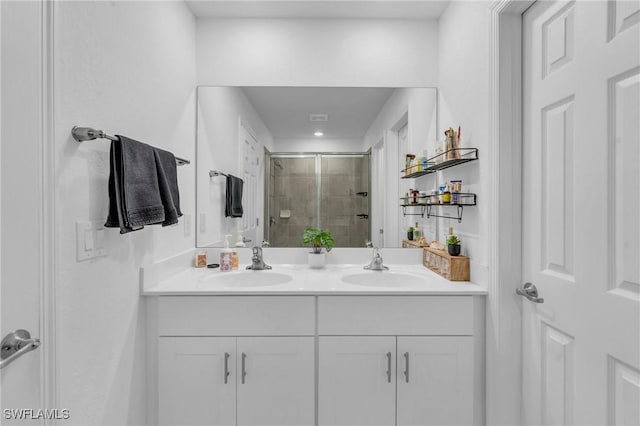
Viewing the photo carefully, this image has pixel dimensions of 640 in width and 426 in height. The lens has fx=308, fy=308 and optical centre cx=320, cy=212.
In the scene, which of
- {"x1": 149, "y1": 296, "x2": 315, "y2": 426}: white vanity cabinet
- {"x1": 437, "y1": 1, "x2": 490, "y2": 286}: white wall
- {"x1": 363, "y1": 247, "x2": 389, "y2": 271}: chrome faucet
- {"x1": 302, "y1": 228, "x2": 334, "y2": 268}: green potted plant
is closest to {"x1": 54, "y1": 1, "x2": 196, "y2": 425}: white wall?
{"x1": 149, "y1": 296, "x2": 315, "y2": 426}: white vanity cabinet

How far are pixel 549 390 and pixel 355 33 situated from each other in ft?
6.66

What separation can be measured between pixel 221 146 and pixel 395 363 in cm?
155

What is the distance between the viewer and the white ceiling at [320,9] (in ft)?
5.84

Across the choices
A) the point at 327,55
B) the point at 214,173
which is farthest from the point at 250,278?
the point at 327,55

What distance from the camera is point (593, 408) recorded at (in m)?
0.94

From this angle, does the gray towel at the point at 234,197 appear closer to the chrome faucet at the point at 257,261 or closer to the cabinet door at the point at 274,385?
the chrome faucet at the point at 257,261

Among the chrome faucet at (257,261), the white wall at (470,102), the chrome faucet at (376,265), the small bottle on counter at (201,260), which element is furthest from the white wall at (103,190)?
the white wall at (470,102)

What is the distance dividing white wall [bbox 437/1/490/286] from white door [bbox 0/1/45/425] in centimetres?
156

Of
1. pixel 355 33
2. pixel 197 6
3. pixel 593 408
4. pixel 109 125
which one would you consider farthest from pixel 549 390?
pixel 197 6

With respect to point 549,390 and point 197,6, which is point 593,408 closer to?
point 549,390

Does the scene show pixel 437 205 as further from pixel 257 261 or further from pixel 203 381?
pixel 203 381

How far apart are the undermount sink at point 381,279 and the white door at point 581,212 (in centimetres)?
55

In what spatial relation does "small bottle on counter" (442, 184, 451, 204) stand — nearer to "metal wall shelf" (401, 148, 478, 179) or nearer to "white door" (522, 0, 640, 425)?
"metal wall shelf" (401, 148, 478, 179)

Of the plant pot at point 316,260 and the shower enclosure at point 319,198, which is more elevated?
the shower enclosure at point 319,198
